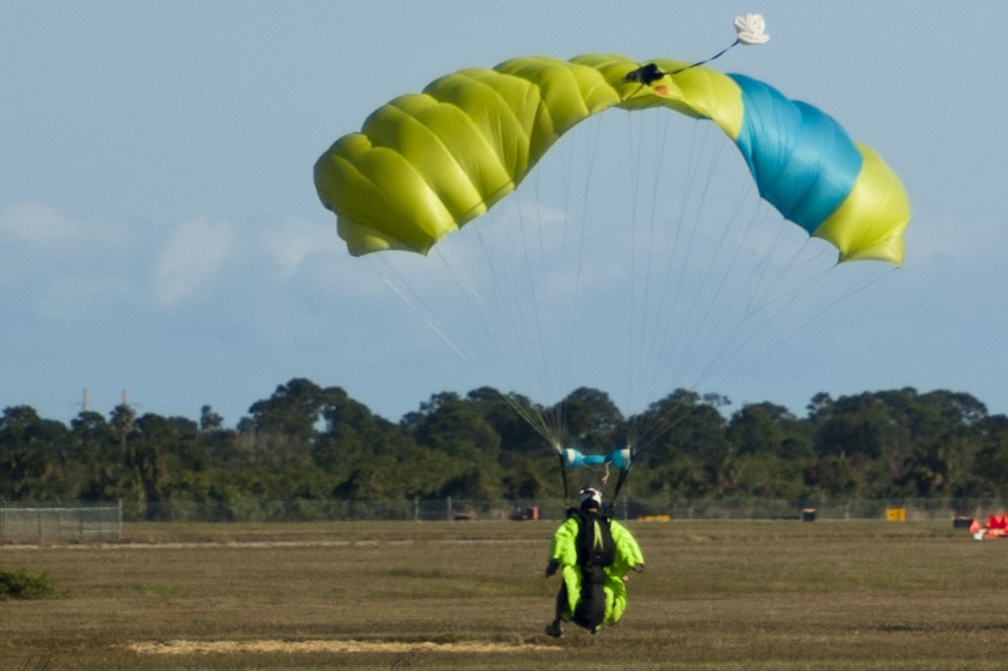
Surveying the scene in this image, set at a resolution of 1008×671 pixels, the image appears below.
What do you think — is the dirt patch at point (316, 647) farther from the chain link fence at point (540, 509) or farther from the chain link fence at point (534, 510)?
the chain link fence at point (540, 509)

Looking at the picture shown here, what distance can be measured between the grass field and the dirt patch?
0.05 metres

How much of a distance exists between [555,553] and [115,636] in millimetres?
8178

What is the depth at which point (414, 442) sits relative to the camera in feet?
378

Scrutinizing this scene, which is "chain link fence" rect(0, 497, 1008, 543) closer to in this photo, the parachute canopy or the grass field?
the grass field

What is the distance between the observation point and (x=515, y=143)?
57.9 feet

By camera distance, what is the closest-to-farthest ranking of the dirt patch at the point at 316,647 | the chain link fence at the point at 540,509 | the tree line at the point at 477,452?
the dirt patch at the point at 316,647, the chain link fence at the point at 540,509, the tree line at the point at 477,452

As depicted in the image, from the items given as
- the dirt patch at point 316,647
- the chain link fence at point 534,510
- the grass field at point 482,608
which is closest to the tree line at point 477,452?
the chain link fence at point 534,510

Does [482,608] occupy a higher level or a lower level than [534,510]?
lower

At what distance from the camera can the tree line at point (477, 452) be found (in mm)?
83688

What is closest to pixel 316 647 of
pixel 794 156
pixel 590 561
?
pixel 590 561

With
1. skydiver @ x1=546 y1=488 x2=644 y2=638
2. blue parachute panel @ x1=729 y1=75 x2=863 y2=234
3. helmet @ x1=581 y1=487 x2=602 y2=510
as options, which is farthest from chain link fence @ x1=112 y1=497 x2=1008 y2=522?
helmet @ x1=581 y1=487 x2=602 y2=510

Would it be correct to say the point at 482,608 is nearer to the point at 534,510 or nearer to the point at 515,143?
the point at 515,143

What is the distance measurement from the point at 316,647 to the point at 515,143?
262 inches

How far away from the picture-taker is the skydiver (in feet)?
53.4
